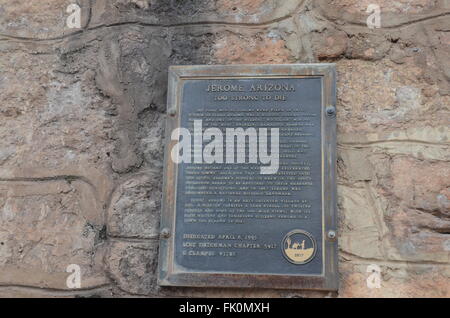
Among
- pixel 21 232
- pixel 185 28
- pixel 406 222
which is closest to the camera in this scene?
pixel 406 222

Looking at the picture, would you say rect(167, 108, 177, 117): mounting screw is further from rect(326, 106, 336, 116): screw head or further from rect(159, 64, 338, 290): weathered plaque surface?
rect(326, 106, 336, 116): screw head

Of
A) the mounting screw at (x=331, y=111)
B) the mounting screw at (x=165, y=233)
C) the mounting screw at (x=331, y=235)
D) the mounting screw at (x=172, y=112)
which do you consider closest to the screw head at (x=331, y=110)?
the mounting screw at (x=331, y=111)

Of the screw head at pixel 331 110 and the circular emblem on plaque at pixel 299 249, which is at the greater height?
the screw head at pixel 331 110

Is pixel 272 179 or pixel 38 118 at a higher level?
pixel 38 118

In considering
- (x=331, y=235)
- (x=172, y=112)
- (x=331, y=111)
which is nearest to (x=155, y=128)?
(x=172, y=112)

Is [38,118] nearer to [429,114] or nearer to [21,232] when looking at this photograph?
[21,232]

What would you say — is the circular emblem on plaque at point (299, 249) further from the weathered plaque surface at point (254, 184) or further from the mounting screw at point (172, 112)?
the mounting screw at point (172, 112)

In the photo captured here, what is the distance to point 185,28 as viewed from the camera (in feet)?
7.98

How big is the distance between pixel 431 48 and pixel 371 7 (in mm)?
355

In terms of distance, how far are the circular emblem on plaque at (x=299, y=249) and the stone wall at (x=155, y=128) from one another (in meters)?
0.17

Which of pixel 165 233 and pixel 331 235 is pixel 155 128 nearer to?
pixel 165 233

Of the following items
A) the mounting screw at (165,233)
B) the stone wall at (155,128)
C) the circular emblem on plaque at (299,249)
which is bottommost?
the circular emblem on plaque at (299,249)

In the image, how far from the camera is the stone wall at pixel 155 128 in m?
2.15

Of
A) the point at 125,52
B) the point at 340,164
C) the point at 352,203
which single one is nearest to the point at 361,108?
the point at 340,164
